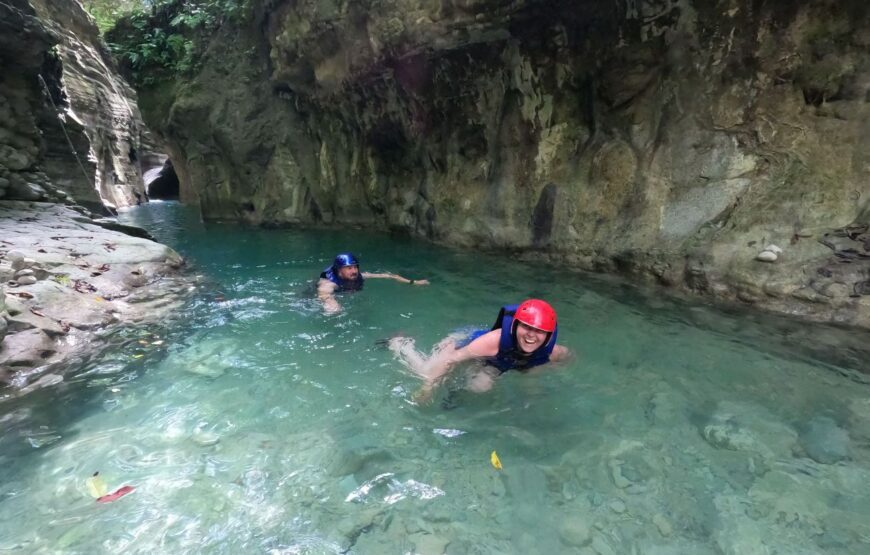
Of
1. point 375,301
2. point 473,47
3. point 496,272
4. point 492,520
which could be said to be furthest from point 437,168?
point 492,520

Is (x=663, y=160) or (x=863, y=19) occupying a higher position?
(x=863, y=19)

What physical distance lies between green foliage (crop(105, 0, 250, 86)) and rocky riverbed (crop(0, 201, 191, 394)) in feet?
26.6

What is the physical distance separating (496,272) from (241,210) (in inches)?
432

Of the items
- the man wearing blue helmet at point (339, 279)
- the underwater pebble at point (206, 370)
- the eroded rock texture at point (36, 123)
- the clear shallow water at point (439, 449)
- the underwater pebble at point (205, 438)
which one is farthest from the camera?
the eroded rock texture at point (36, 123)

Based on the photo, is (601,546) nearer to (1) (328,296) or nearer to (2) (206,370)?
(2) (206,370)

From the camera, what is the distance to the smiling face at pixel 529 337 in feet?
12.0

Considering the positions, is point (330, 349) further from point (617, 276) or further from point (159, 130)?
point (159, 130)

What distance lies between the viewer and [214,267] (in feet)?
30.9

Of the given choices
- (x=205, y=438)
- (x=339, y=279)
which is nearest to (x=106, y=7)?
(x=339, y=279)

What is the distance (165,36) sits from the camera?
15.8 m

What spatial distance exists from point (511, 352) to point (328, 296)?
3.48 meters

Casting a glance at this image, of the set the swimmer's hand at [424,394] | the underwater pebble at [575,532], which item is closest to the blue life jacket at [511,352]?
the swimmer's hand at [424,394]

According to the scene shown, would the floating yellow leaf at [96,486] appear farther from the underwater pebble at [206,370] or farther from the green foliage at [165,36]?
the green foliage at [165,36]

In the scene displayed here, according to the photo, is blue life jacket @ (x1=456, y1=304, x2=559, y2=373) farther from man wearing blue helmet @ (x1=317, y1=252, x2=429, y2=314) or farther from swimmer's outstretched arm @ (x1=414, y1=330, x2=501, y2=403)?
man wearing blue helmet @ (x1=317, y1=252, x2=429, y2=314)
